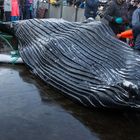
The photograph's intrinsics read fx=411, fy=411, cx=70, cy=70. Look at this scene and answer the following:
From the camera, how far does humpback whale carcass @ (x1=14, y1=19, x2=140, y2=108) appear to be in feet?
22.3

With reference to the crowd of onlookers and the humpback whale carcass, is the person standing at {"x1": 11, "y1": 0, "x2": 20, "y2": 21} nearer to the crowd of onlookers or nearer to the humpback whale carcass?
the crowd of onlookers

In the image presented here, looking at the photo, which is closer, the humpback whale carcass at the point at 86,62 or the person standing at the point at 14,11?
the humpback whale carcass at the point at 86,62

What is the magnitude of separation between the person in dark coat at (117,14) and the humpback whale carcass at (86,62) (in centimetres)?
255

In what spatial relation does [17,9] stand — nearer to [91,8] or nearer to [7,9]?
[7,9]

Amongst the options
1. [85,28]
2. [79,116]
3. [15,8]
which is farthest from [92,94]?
[15,8]

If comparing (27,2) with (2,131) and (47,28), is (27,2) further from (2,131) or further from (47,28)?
(2,131)

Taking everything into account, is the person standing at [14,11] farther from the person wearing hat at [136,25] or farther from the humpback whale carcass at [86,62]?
the person wearing hat at [136,25]

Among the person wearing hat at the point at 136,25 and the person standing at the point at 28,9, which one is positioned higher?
the person wearing hat at the point at 136,25

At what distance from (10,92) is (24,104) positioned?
0.79 meters

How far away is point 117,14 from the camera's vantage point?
12758mm

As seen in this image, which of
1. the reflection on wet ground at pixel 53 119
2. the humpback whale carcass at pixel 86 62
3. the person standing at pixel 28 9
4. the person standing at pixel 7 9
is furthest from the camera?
the person standing at pixel 28 9

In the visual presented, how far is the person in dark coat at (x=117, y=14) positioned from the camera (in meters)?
12.7

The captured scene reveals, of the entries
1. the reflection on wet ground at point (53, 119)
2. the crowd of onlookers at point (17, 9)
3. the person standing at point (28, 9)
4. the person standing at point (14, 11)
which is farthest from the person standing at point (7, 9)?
the reflection on wet ground at point (53, 119)

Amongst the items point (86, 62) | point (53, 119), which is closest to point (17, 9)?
point (86, 62)
